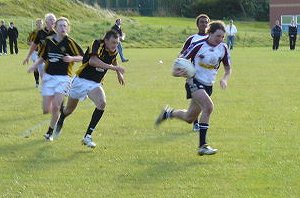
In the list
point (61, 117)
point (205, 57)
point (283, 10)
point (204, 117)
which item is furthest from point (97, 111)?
point (283, 10)

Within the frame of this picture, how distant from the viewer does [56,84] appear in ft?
35.2

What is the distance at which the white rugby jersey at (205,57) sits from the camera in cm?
934

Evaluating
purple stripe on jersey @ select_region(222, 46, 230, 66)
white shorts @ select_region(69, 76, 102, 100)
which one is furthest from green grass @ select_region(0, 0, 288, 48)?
purple stripe on jersey @ select_region(222, 46, 230, 66)

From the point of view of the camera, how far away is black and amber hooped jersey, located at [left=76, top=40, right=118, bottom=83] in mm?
9586

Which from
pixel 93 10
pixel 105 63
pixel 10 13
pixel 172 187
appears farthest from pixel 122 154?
pixel 93 10

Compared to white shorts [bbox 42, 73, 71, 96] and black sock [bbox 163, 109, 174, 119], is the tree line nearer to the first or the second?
white shorts [bbox 42, 73, 71, 96]

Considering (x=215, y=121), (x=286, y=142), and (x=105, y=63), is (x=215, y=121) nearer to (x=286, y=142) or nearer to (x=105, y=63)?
(x=286, y=142)

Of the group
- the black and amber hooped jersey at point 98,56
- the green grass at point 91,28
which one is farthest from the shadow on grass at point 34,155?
the green grass at point 91,28

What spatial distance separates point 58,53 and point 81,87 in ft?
3.12

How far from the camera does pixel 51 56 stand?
417 inches

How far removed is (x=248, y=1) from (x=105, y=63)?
86946 mm

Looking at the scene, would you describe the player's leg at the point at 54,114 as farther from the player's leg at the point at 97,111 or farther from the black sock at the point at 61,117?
the player's leg at the point at 97,111

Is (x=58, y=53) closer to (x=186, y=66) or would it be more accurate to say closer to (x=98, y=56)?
(x=98, y=56)

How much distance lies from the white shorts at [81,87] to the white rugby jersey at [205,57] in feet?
4.70
